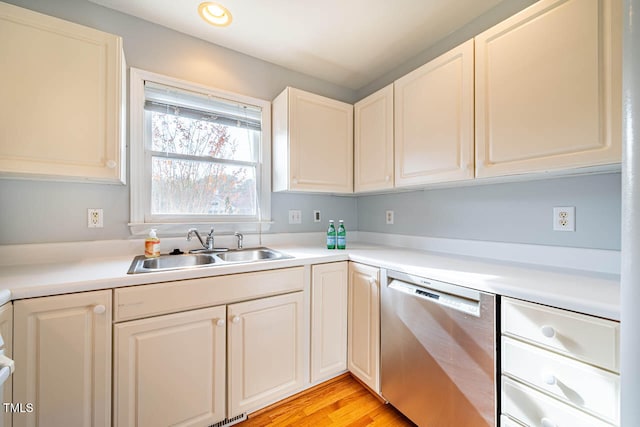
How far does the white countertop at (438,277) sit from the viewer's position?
0.85 meters

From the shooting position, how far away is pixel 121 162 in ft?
4.33

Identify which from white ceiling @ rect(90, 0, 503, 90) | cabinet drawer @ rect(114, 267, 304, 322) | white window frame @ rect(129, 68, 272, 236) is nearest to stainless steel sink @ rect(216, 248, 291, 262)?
white window frame @ rect(129, 68, 272, 236)

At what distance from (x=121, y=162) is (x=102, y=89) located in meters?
0.36

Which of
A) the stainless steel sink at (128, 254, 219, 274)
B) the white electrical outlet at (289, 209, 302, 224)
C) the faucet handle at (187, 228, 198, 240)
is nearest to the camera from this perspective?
the stainless steel sink at (128, 254, 219, 274)

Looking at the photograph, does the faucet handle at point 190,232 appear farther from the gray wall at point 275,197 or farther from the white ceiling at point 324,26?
the white ceiling at point 324,26

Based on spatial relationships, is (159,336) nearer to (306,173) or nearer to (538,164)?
(306,173)

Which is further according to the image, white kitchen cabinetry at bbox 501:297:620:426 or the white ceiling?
the white ceiling

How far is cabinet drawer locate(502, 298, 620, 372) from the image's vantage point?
29.3 inches

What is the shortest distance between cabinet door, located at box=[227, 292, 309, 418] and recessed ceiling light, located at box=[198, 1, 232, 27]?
1.74 m

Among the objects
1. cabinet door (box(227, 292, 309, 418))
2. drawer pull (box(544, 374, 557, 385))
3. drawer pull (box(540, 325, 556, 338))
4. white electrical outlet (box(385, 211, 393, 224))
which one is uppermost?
white electrical outlet (box(385, 211, 393, 224))

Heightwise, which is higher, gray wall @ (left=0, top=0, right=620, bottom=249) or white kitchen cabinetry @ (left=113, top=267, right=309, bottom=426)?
gray wall @ (left=0, top=0, right=620, bottom=249)

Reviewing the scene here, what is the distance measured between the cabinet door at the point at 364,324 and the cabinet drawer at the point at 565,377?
67cm

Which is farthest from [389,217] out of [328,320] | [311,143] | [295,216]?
[328,320]

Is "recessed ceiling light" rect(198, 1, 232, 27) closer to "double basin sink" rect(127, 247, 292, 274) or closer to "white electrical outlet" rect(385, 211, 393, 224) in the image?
"double basin sink" rect(127, 247, 292, 274)
